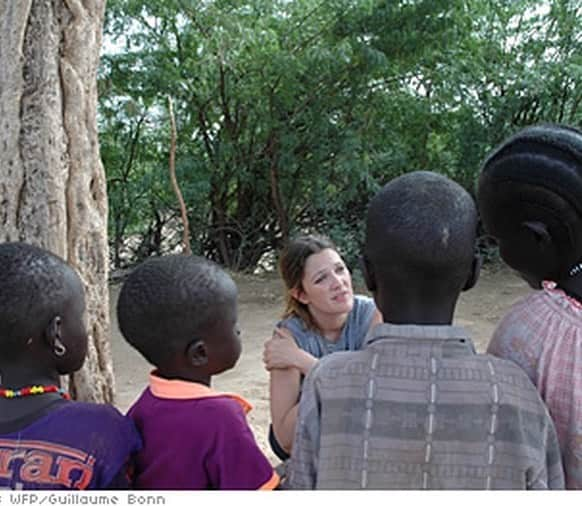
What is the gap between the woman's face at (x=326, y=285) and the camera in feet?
7.23

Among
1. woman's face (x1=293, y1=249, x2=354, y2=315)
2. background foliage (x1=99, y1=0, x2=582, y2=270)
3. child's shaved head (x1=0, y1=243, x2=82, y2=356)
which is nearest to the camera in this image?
child's shaved head (x1=0, y1=243, x2=82, y2=356)

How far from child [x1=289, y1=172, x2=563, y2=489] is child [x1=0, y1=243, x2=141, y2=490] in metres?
0.39

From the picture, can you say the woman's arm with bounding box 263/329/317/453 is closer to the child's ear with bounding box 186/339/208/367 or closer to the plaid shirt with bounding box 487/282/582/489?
the child's ear with bounding box 186/339/208/367

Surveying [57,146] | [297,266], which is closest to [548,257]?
[297,266]

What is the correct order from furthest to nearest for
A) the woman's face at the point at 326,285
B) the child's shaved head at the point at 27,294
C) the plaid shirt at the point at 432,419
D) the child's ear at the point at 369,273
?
the woman's face at the point at 326,285 → the child's shaved head at the point at 27,294 → the child's ear at the point at 369,273 → the plaid shirt at the point at 432,419

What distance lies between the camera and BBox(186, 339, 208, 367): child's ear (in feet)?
4.46

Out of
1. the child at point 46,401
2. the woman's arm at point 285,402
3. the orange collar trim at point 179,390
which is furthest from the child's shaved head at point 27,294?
the woman's arm at point 285,402

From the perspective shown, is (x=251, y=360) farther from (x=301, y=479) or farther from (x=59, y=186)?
(x=301, y=479)

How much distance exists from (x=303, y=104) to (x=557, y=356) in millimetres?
6500

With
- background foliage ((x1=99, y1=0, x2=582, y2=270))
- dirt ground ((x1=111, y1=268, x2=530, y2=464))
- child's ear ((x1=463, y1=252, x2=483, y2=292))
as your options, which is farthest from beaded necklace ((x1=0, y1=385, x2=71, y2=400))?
background foliage ((x1=99, y1=0, x2=582, y2=270))

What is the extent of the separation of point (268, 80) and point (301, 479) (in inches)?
252

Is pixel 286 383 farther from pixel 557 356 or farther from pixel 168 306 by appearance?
pixel 557 356

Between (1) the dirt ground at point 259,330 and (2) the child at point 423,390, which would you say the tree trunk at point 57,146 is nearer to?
(1) the dirt ground at point 259,330
